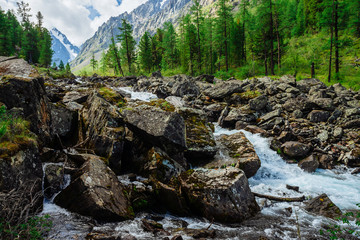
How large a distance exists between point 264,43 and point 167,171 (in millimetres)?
39025

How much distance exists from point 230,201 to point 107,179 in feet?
14.8

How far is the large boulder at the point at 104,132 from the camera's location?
910 centimetres

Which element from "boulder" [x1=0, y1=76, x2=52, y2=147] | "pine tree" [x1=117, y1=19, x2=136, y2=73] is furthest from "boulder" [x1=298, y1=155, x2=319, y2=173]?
"pine tree" [x1=117, y1=19, x2=136, y2=73]

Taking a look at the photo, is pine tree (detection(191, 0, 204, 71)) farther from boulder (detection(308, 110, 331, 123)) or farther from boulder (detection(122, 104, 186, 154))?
boulder (detection(122, 104, 186, 154))

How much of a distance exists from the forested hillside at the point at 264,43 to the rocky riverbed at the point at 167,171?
68.9 ft

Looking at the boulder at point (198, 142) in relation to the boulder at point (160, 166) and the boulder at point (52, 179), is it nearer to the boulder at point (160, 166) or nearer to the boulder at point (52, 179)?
the boulder at point (160, 166)

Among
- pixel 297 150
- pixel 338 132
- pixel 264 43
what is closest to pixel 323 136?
pixel 338 132

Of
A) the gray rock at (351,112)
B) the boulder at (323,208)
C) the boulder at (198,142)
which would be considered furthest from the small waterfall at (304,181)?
the gray rock at (351,112)

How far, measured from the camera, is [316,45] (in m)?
39.3

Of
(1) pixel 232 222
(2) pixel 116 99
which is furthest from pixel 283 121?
(2) pixel 116 99

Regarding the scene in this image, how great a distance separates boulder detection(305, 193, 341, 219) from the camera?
7.66 m

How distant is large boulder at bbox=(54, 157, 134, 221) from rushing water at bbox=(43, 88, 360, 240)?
0.21m

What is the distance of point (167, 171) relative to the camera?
8984 millimetres

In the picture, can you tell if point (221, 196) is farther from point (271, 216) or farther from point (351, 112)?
point (351, 112)
